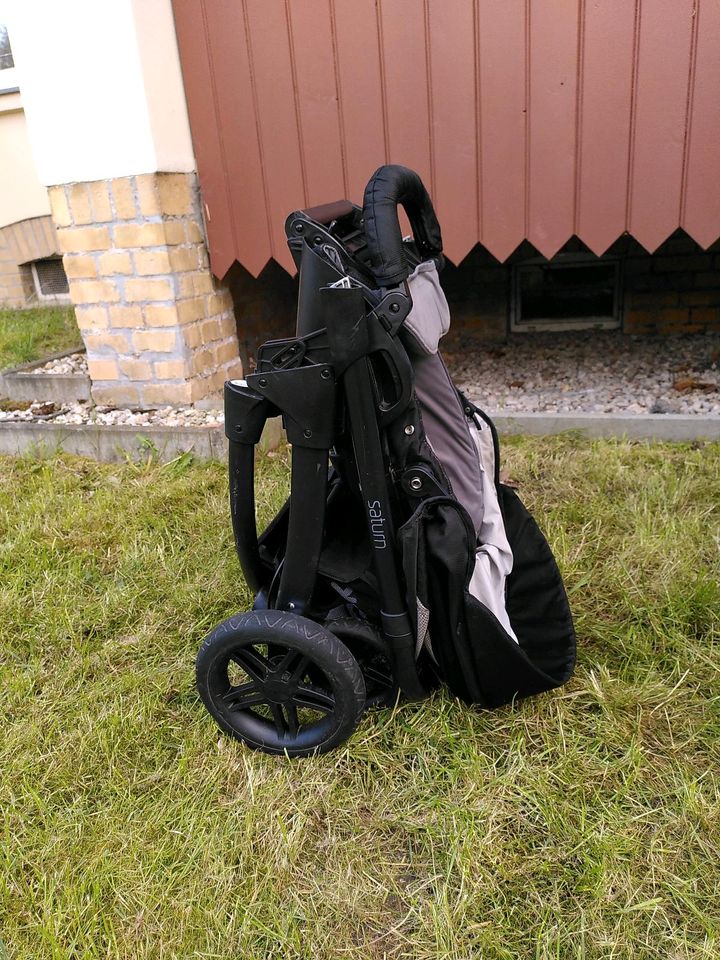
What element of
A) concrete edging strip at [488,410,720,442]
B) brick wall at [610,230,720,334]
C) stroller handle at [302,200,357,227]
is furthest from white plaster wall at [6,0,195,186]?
brick wall at [610,230,720,334]

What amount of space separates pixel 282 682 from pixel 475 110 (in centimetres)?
282

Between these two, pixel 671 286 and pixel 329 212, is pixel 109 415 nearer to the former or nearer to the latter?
pixel 329 212

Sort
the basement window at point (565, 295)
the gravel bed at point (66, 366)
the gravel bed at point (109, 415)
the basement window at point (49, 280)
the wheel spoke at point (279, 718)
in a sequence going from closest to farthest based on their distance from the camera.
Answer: the wheel spoke at point (279, 718), the gravel bed at point (109, 415), the gravel bed at point (66, 366), the basement window at point (565, 295), the basement window at point (49, 280)

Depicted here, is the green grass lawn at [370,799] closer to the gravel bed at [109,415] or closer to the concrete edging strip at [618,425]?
the concrete edging strip at [618,425]

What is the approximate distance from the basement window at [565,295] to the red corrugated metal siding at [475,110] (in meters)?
1.38

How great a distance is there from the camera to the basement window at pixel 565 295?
187 inches

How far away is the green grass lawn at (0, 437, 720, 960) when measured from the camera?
137cm

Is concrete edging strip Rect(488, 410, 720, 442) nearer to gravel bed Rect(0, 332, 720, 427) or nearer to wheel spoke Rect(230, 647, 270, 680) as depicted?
gravel bed Rect(0, 332, 720, 427)

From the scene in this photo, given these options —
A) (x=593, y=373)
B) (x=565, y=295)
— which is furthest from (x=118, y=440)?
(x=565, y=295)

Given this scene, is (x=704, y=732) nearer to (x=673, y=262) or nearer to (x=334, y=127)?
(x=334, y=127)

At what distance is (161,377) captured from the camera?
3.76m

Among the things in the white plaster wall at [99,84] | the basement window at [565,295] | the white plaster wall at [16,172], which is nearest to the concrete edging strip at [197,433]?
the white plaster wall at [99,84]

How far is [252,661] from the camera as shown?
1689mm

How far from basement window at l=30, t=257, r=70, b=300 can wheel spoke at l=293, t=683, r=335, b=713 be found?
536cm
